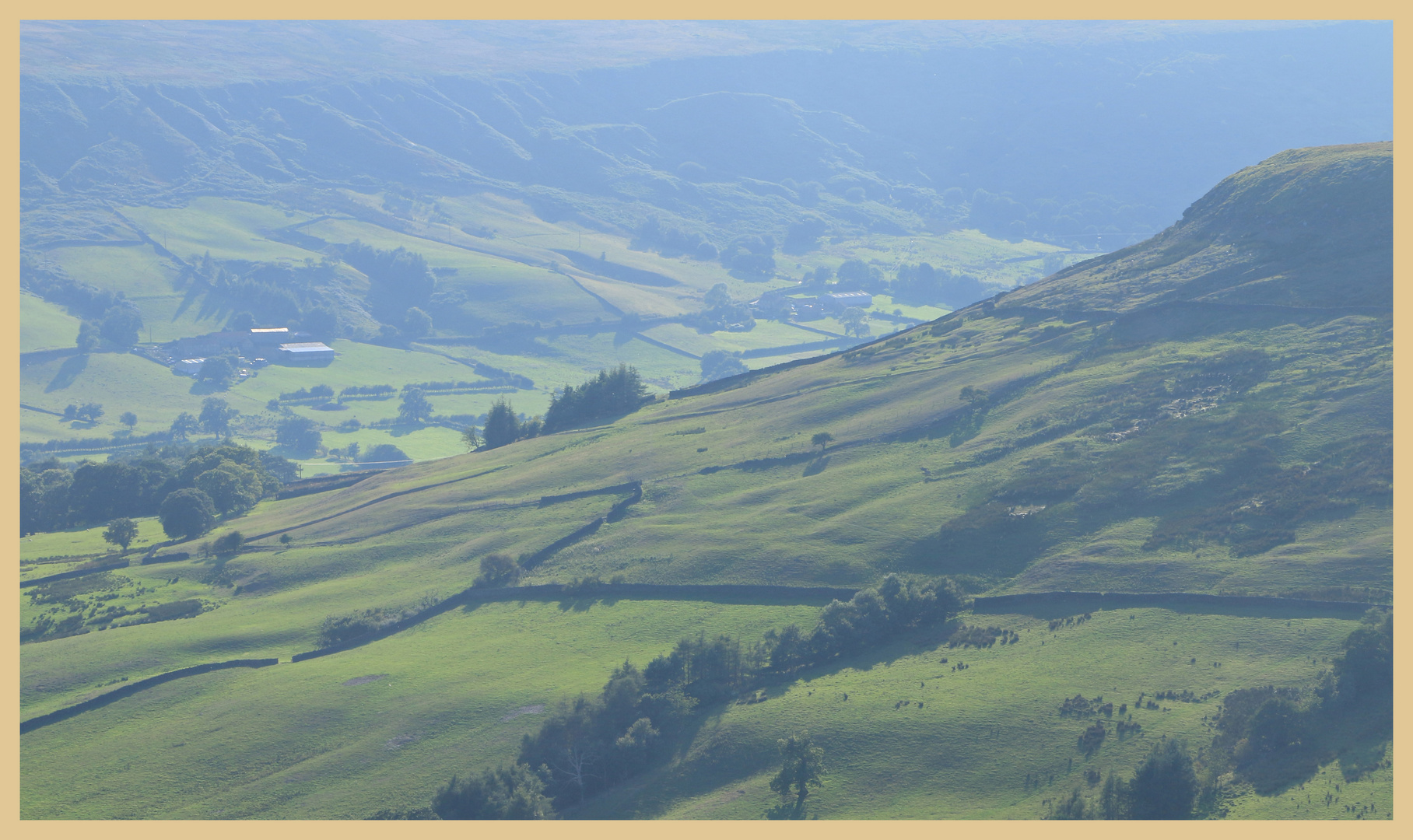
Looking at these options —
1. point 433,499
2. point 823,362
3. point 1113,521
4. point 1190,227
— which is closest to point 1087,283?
point 1190,227

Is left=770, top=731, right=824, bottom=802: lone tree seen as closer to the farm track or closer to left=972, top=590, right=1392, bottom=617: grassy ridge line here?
the farm track

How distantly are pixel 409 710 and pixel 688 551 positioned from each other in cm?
3531

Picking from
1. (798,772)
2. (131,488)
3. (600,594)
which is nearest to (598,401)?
(131,488)

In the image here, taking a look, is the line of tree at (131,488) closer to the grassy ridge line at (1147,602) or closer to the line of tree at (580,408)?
the line of tree at (580,408)

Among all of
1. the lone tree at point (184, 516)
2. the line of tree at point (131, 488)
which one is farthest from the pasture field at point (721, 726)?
the line of tree at point (131, 488)

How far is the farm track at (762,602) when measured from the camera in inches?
3575

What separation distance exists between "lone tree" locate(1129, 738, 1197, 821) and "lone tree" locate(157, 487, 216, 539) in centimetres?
12215

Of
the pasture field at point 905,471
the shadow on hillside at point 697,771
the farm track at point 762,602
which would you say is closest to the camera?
the shadow on hillside at point 697,771

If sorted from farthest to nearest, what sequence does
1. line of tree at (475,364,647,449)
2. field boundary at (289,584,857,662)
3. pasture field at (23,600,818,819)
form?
1. line of tree at (475,364,647,449)
2. field boundary at (289,584,857,662)
3. pasture field at (23,600,818,819)

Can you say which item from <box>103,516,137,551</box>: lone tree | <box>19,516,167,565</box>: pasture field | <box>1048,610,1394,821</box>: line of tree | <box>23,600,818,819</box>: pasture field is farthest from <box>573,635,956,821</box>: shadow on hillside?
<box>103,516,137,551</box>: lone tree

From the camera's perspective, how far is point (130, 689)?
9994 centimetres

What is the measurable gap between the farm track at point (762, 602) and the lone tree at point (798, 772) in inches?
1062

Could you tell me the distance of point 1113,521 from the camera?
109 metres

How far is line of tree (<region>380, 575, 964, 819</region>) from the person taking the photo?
7931 centimetres
